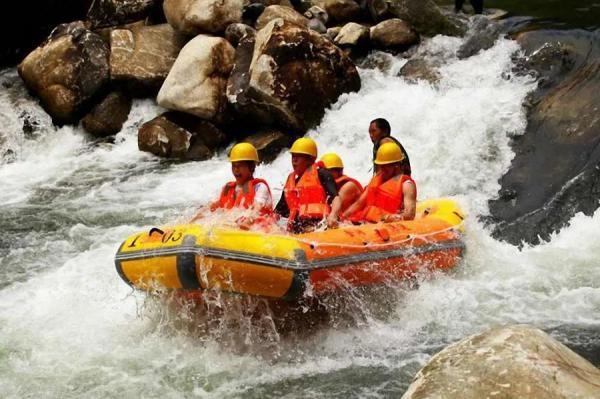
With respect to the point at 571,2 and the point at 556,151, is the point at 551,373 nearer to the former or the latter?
the point at 556,151

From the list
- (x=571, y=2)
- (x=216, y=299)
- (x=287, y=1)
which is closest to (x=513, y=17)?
(x=571, y=2)

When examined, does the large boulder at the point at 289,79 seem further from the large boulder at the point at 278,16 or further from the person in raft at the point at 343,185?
the person in raft at the point at 343,185

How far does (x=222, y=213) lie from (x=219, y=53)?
535 cm

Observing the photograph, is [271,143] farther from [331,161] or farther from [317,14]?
[331,161]

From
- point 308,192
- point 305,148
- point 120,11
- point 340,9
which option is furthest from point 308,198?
point 120,11

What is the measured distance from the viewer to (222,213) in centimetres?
569

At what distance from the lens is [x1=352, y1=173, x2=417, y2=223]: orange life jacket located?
609 centimetres

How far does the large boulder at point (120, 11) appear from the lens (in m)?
12.0

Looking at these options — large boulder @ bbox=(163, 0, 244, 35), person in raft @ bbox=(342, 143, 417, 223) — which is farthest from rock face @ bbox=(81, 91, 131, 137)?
person in raft @ bbox=(342, 143, 417, 223)

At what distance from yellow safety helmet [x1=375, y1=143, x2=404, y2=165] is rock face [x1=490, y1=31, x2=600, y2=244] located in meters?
1.81

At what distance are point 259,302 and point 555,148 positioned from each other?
15.6 feet

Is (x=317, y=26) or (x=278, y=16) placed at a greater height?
(x=278, y=16)

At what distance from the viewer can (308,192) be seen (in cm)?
584

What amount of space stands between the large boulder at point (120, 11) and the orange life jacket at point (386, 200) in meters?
7.51
